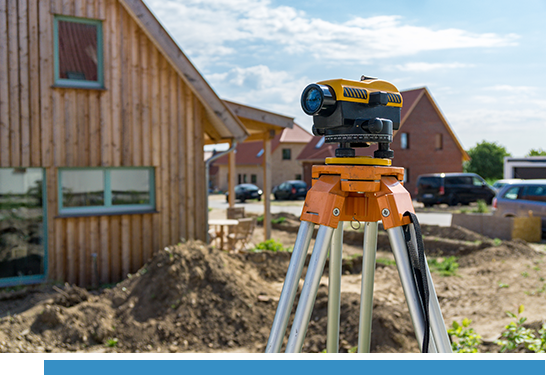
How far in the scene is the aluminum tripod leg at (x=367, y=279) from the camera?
2.40 meters

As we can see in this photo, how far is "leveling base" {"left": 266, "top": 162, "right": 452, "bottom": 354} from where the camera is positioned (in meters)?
1.95

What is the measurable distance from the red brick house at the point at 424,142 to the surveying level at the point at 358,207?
2938cm

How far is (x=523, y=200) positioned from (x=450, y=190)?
11841 mm

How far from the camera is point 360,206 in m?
2.28

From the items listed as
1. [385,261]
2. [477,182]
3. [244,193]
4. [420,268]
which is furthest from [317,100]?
[244,193]

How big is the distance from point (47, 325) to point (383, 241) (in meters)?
9.70

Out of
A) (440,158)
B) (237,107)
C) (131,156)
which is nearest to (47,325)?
(131,156)

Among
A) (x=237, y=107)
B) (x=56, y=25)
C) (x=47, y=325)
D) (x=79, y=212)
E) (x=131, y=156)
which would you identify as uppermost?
(x=56, y=25)

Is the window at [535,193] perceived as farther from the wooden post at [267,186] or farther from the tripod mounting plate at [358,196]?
the tripod mounting plate at [358,196]

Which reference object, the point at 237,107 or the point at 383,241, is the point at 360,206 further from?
the point at 383,241

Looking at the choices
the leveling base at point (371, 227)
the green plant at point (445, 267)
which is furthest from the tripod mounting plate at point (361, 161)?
the green plant at point (445, 267)

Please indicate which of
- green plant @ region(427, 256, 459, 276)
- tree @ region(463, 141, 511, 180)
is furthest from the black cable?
tree @ region(463, 141, 511, 180)

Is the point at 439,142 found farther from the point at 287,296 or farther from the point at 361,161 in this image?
the point at 287,296

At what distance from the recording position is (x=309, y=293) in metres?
2.05
